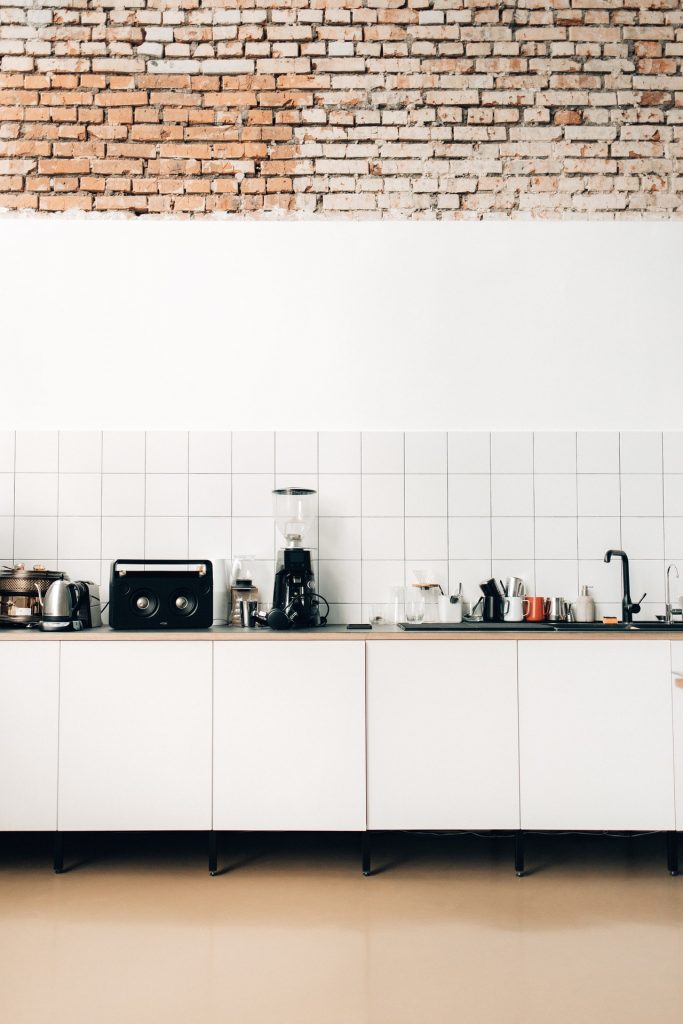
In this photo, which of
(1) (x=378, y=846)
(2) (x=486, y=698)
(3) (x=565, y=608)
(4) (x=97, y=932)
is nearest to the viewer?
(4) (x=97, y=932)

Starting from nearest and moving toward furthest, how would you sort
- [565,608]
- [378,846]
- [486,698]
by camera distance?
[486,698] < [378,846] < [565,608]

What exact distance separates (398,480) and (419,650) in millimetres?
872

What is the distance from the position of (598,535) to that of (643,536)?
0.64ft

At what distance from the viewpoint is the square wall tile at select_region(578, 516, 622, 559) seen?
10.9ft

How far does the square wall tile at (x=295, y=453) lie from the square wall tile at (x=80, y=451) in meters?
0.78

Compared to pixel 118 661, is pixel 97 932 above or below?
below

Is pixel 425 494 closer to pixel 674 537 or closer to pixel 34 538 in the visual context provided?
pixel 674 537

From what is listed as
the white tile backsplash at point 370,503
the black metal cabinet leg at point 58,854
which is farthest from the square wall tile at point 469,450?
the black metal cabinet leg at point 58,854

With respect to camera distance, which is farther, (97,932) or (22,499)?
(22,499)

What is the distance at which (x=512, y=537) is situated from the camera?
3.33 meters

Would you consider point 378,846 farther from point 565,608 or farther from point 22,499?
point 22,499

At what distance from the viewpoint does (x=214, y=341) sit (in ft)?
11.1

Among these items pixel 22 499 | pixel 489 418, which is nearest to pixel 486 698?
pixel 489 418

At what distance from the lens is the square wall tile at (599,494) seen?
334 cm
